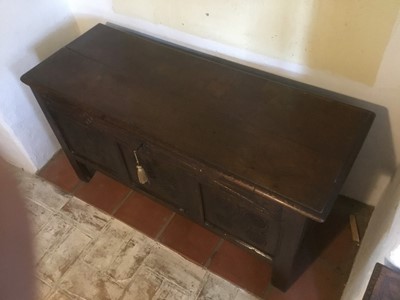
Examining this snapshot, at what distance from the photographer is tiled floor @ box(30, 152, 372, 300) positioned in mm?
1266

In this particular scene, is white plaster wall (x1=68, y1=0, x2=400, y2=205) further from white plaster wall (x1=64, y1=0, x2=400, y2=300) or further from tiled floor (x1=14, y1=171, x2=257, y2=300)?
tiled floor (x1=14, y1=171, x2=257, y2=300)

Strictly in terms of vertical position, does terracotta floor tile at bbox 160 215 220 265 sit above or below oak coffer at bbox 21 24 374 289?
below

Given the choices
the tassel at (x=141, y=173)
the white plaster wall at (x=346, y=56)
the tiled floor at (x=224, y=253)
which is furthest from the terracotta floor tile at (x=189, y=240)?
the white plaster wall at (x=346, y=56)

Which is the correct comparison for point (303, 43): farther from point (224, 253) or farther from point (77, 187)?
point (77, 187)

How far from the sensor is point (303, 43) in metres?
1.03

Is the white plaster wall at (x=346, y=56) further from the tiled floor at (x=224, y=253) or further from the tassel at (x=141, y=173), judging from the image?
the tassel at (x=141, y=173)

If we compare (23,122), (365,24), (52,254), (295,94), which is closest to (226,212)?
(295,94)

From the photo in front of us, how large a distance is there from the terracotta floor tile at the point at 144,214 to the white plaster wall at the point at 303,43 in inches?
26.1

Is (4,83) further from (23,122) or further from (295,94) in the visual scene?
(295,94)

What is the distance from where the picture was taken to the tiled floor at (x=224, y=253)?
127 cm

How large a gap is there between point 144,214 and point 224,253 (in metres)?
0.36

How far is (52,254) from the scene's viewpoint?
139 centimetres

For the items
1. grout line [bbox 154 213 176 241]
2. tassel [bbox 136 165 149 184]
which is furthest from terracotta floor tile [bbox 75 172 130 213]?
tassel [bbox 136 165 149 184]

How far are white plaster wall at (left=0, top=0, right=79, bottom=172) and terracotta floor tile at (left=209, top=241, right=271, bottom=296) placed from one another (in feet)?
3.00
